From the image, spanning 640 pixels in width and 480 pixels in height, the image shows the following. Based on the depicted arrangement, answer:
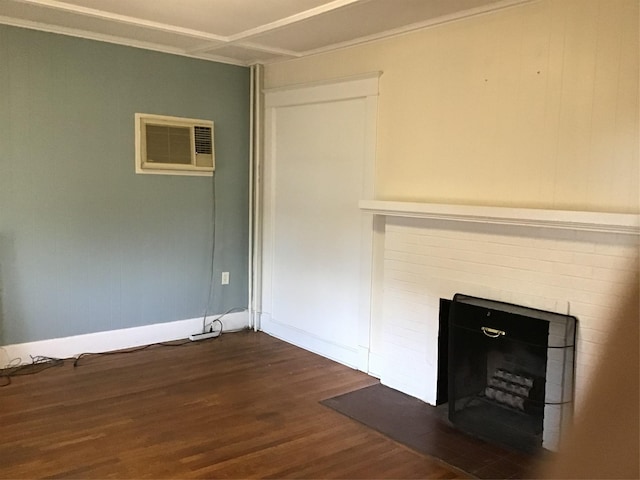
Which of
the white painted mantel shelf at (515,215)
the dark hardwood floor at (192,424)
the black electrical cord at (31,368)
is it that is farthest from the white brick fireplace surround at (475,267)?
the black electrical cord at (31,368)

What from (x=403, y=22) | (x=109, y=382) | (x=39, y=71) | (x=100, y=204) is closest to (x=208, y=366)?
(x=109, y=382)

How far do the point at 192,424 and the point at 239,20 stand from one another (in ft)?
7.78

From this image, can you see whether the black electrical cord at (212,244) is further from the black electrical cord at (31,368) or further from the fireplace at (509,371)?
the fireplace at (509,371)

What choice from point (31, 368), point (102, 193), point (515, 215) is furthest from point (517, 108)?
point (31, 368)

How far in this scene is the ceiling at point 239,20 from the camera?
3322 millimetres

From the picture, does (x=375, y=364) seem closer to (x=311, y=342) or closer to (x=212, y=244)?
(x=311, y=342)

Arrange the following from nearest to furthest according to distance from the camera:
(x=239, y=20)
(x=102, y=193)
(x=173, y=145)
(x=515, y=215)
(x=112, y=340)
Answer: (x=515, y=215) → (x=239, y=20) → (x=102, y=193) → (x=112, y=340) → (x=173, y=145)

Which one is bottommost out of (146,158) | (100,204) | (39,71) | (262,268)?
(262,268)

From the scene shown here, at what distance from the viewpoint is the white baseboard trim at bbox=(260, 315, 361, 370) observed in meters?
4.20

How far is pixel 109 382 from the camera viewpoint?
373 centimetres

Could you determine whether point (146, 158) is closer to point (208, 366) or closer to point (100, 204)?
point (100, 204)

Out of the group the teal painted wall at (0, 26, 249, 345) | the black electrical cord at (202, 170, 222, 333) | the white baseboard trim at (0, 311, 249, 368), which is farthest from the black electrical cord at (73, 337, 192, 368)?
the black electrical cord at (202, 170, 222, 333)

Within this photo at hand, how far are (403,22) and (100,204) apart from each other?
2.35 metres

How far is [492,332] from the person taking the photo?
310 cm
